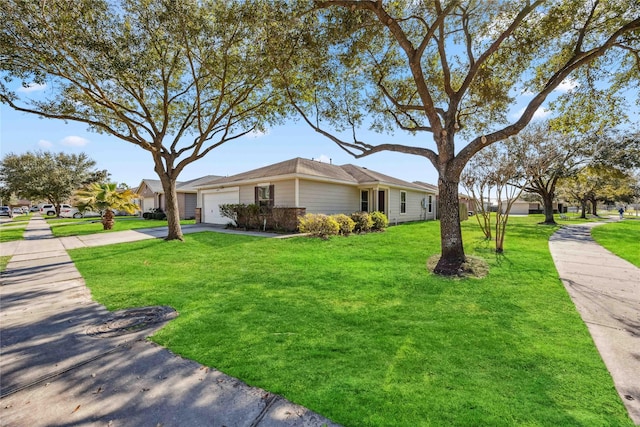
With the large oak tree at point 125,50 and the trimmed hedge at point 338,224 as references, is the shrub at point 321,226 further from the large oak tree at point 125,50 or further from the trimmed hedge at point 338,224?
the large oak tree at point 125,50

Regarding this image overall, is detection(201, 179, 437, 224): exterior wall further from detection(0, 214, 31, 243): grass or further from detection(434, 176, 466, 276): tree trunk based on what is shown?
detection(0, 214, 31, 243): grass

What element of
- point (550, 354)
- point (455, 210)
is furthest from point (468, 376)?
point (455, 210)

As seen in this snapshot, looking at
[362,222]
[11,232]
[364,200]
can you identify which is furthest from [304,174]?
[11,232]

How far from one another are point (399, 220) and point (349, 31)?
13.9 meters

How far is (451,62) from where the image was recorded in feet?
31.2

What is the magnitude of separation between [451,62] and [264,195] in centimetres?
1072

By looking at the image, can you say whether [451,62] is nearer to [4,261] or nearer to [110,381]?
[110,381]

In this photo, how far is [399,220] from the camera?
64.0 ft

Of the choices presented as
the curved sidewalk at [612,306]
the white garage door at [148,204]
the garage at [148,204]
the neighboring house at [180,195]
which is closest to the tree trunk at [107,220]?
the neighboring house at [180,195]

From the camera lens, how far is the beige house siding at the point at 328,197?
14.5m

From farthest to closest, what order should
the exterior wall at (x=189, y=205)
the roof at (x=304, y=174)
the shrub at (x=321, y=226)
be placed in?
the exterior wall at (x=189, y=205)
the roof at (x=304, y=174)
the shrub at (x=321, y=226)

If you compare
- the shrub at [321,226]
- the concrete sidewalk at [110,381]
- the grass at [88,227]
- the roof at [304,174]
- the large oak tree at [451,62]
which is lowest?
the concrete sidewalk at [110,381]

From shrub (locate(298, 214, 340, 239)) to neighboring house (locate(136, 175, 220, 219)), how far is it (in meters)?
11.9

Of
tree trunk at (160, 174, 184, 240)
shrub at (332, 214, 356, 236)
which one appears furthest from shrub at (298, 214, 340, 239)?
tree trunk at (160, 174, 184, 240)
